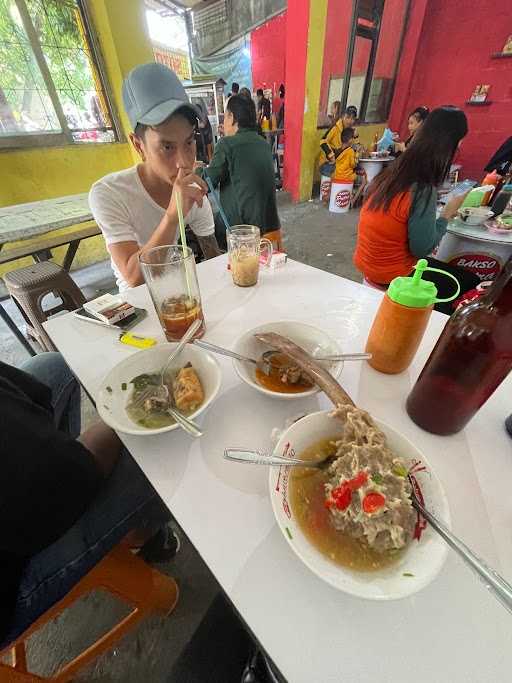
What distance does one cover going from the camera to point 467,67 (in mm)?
5898

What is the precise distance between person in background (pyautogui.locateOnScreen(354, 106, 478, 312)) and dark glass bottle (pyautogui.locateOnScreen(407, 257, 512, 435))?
1335 mm

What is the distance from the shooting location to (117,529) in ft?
2.48

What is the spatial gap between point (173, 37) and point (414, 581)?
13271mm

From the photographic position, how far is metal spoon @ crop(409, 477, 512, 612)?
35 cm

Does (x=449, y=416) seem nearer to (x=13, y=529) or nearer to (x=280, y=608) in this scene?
(x=280, y=608)

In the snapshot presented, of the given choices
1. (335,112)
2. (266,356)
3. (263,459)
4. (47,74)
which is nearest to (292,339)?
(266,356)

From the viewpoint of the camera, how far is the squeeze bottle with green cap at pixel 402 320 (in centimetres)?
65

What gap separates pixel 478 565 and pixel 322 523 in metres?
0.21

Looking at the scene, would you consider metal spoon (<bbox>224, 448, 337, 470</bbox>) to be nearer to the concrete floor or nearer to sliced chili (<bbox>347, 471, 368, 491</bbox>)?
sliced chili (<bbox>347, 471, 368, 491</bbox>)

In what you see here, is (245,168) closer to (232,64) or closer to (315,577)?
(315,577)

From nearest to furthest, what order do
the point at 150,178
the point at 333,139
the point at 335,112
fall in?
the point at 150,178
the point at 333,139
the point at 335,112

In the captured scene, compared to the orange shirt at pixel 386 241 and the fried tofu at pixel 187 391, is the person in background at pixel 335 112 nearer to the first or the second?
the orange shirt at pixel 386 241

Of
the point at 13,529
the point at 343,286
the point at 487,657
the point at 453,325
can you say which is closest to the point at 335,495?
the point at 487,657

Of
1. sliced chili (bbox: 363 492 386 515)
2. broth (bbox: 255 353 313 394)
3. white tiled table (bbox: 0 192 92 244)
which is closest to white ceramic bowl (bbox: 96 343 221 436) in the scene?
broth (bbox: 255 353 313 394)
